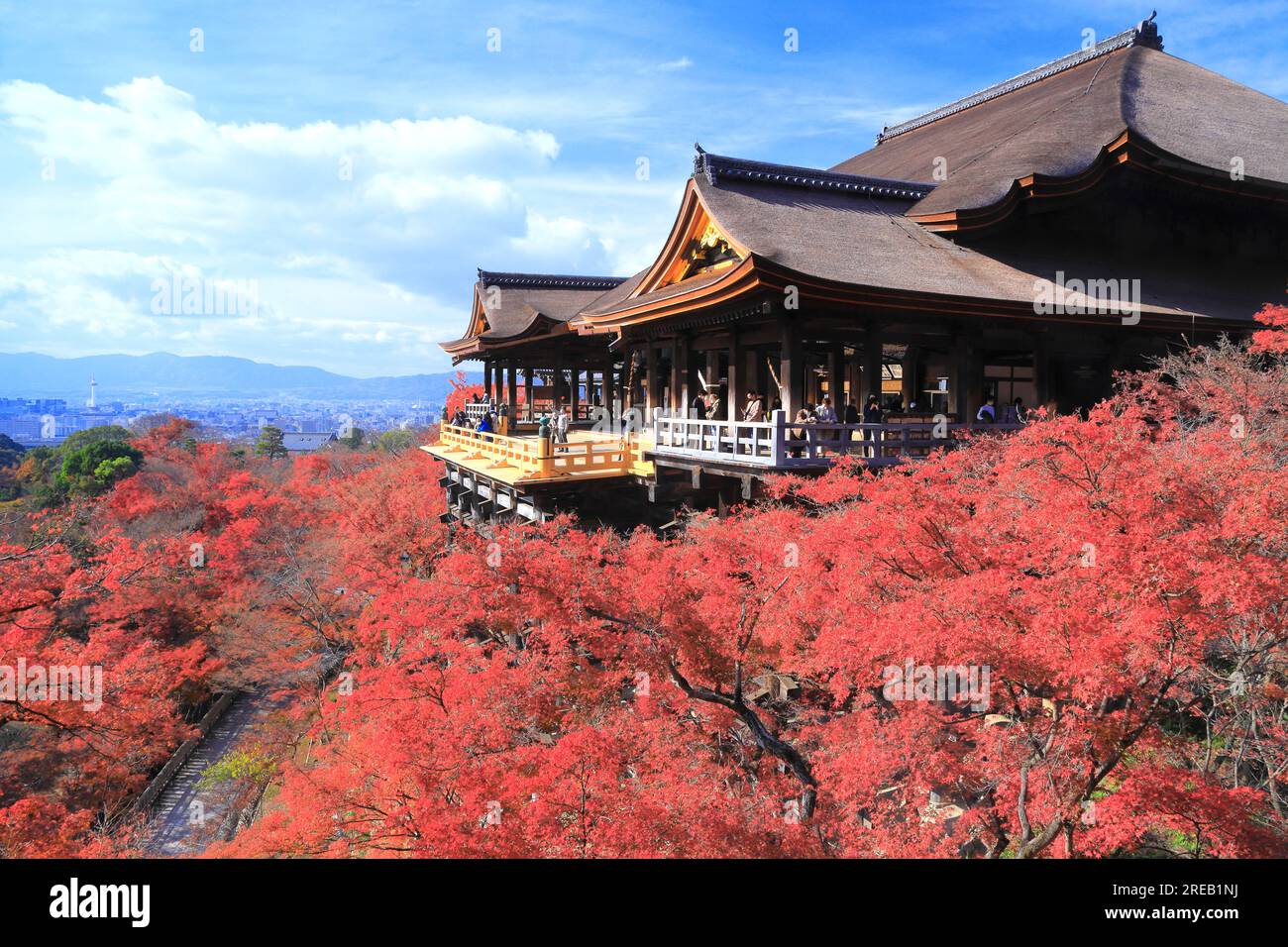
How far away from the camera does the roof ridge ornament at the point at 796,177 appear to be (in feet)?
50.0

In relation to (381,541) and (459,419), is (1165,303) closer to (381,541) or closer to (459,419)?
(459,419)

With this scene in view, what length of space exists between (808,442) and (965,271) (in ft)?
19.7

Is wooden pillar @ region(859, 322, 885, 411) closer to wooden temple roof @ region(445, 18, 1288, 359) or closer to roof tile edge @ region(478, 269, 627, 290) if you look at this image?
wooden temple roof @ region(445, 18, 1288, 359)

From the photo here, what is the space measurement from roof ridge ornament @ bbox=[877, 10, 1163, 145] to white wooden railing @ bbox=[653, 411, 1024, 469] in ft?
60.5

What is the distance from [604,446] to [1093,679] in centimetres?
1420

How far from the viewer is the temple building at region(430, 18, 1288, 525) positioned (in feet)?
41.6

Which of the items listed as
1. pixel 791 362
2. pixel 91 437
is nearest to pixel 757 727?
Answer: pixel 791 362

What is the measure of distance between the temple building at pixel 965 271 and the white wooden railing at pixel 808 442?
2.2 inches

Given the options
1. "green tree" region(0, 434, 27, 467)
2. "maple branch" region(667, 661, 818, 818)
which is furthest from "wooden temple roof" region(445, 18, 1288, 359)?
"green tree" region(0, 434, 27, 467)

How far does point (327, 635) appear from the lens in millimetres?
24766

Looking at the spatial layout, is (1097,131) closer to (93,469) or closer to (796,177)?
(796,177)
